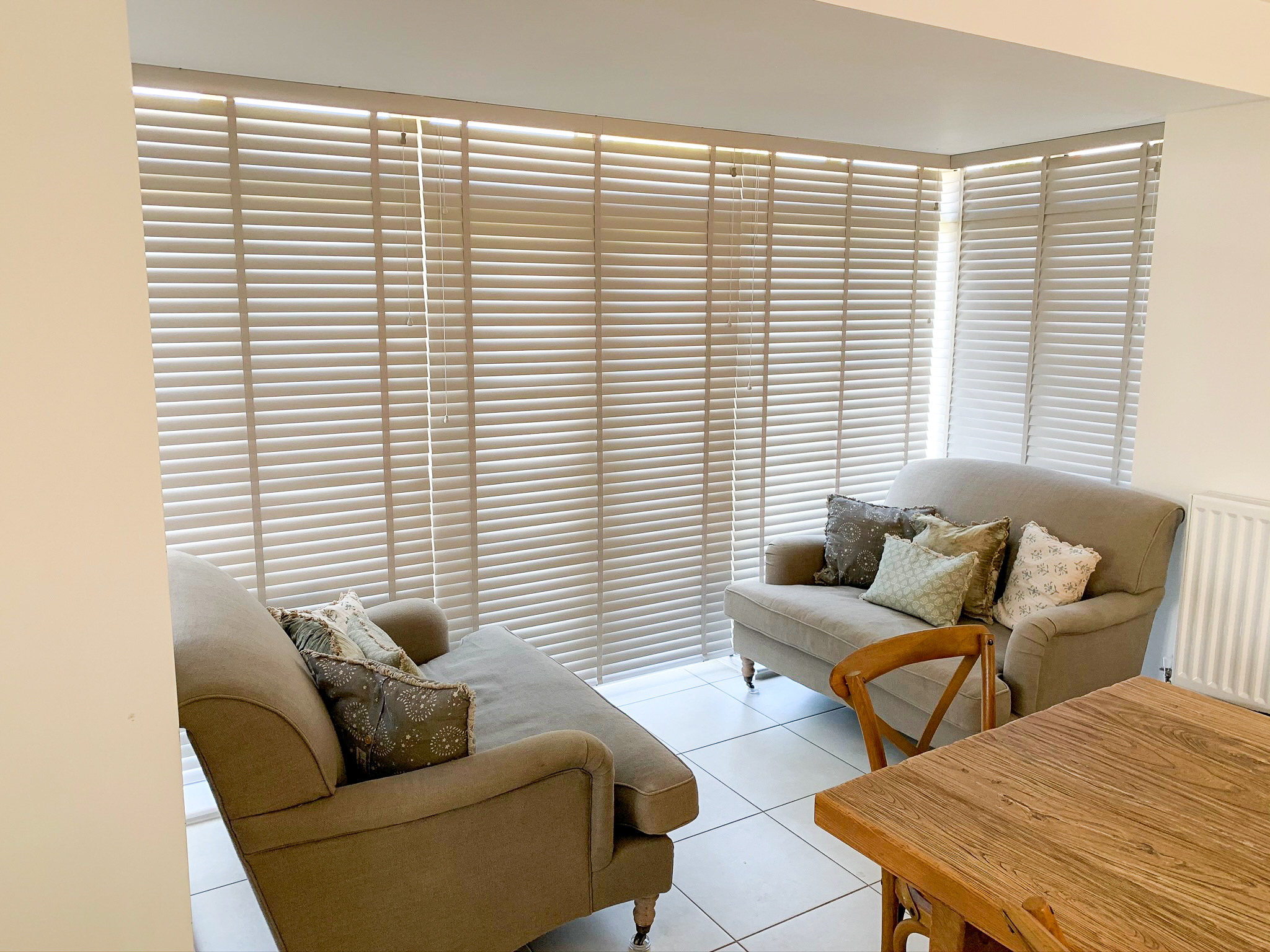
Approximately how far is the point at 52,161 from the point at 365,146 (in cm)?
176

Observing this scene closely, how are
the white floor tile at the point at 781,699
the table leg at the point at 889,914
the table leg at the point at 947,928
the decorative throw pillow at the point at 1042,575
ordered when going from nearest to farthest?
the table leg at the point at 947,928 → the table leg at the point at 889,914 → the decorative throw pillow at the point at 1042,575 → the white floor tile at the point at 781,699

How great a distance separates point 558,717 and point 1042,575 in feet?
5.84

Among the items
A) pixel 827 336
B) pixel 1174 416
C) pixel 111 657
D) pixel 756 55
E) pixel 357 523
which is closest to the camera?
pixel 111 657

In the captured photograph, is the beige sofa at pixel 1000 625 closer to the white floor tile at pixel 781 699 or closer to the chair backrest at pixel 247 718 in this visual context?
the white floor tile at pixel 781 699

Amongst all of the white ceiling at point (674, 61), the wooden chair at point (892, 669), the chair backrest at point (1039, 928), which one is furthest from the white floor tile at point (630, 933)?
the white ceiling at point (674, 61)

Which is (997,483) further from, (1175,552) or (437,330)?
(437,330)

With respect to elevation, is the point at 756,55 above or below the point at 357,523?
above

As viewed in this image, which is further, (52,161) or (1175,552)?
(1175,552)

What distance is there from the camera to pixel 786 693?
3.83 m

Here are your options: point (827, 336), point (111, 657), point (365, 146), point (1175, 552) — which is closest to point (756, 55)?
point (365, 146)

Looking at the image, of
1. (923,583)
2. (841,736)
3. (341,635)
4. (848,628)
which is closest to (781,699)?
(841,736)

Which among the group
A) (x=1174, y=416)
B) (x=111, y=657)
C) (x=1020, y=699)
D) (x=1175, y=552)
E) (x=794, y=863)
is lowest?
(x=794, y=863)

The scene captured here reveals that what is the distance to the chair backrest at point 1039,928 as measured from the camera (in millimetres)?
1066

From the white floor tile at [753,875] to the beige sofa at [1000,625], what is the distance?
0.58 m
